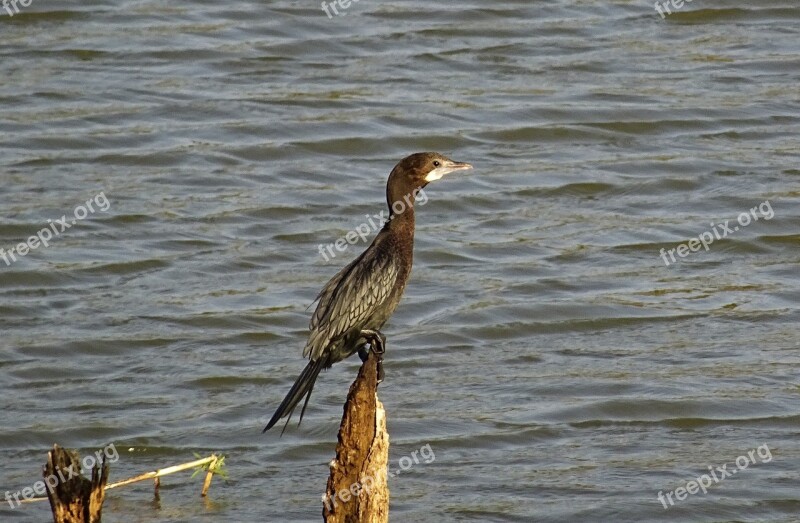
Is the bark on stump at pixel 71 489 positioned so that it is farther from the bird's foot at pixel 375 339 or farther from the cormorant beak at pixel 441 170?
the cormorant beak at pixel 441 170

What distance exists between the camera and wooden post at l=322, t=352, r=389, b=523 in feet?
20.3

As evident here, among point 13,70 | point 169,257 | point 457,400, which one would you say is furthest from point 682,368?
point 13,70

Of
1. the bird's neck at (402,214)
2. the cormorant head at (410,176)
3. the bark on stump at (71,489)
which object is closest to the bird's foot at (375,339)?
the bird's neck at (402,214)

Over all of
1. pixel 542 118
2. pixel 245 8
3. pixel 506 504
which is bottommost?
pixel 506 504

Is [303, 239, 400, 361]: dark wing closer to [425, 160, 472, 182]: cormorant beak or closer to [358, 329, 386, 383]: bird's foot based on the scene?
[358, 329, 386, 383]: bird's foot

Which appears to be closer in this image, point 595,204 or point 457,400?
point 457,400

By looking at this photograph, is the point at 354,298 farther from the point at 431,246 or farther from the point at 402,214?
the point at 431,246

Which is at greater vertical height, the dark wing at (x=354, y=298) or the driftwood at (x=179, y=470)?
the dark wing at (x=354, y=298)

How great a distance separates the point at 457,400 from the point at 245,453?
5.22ft

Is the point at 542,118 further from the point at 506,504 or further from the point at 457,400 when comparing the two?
the point at 506,504

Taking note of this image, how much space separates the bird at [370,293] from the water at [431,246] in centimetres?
163

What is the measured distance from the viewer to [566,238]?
12750 mm

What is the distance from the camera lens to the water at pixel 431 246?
9.32 m

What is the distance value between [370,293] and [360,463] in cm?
123
